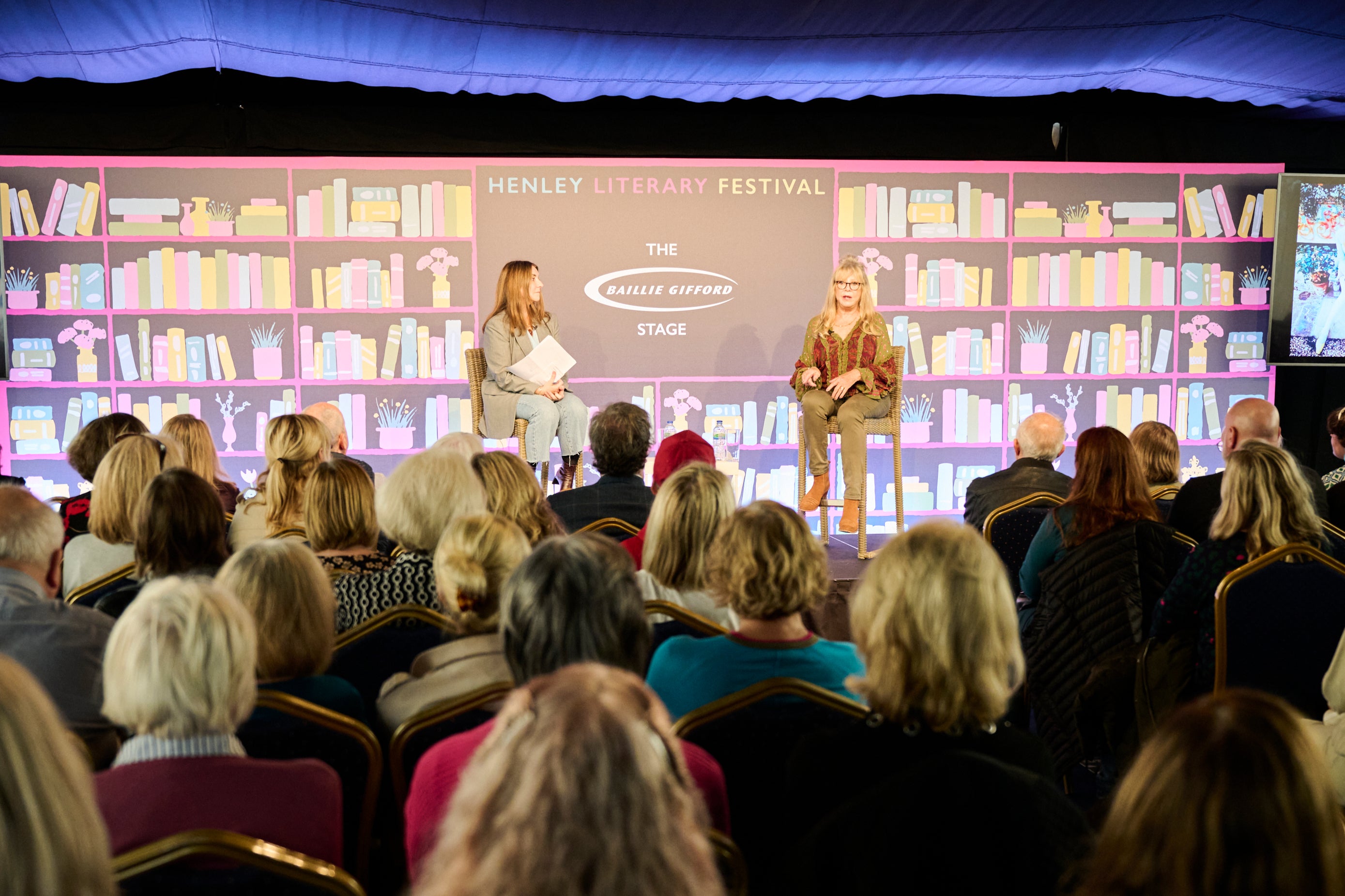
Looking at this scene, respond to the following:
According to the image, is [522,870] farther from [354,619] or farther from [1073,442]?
[1073,442]

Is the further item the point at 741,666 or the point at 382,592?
the point at 382,592

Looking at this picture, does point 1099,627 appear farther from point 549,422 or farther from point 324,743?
point 549,422

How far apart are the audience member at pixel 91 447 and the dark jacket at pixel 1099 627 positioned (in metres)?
2.89

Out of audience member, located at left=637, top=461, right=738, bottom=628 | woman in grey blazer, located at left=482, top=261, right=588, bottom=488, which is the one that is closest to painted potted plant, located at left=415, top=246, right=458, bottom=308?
woman in grey blazer, located at left=482, top=261, right=588, bottom=488

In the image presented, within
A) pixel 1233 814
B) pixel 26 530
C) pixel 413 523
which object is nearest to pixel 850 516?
pixel 413 523

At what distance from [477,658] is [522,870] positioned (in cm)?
115

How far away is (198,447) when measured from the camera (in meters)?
3.91

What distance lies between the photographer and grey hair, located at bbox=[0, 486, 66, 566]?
88.7 inches

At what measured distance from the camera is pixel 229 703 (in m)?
1.45

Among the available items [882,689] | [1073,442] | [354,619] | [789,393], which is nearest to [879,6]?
[789,393]

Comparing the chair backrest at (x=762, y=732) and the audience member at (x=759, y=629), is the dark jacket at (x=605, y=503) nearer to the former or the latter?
the audience member at (x=759, y=629)

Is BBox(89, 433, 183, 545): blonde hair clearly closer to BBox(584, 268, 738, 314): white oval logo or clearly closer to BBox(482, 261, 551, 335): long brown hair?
BBox(482, 261, 551, 335): long brown hair

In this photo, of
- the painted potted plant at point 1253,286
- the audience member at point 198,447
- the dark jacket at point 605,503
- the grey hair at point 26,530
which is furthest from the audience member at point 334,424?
the painted potted plant at point 1253,286

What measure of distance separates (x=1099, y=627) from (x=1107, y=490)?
14.4 inches
